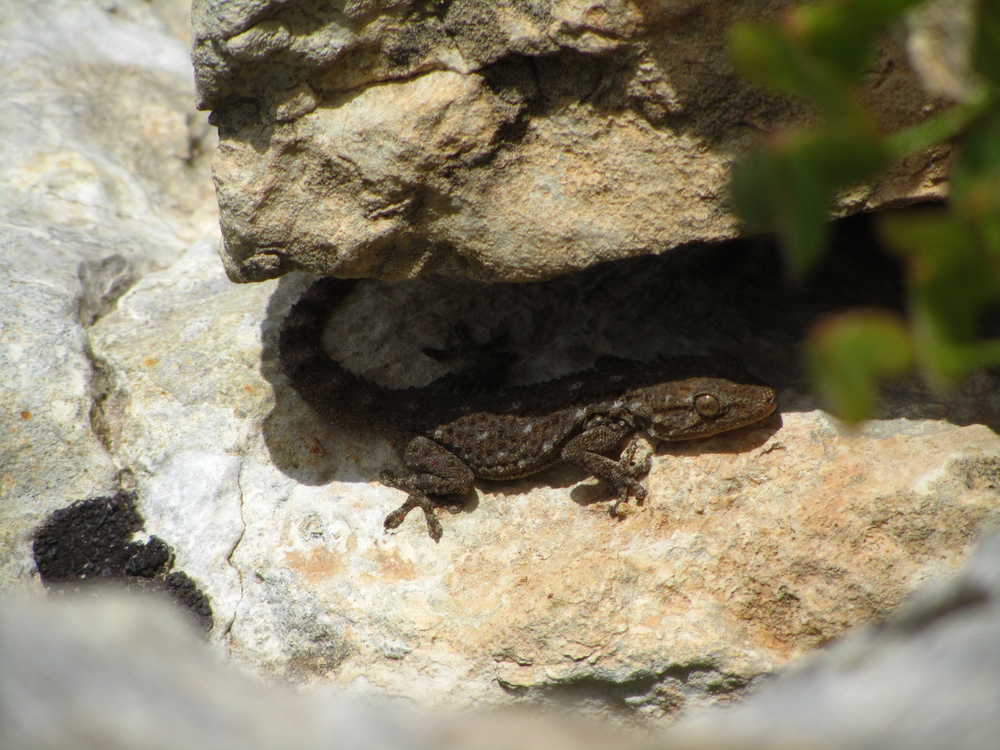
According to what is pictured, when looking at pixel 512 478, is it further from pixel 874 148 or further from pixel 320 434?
pixel 874 148

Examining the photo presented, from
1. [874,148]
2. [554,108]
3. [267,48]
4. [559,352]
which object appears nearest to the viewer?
[874,148]

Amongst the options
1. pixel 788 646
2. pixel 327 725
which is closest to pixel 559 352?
pixel 788 646

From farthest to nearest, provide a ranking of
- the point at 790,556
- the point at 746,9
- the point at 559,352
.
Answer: the point at 559,352
the point at 790,556
the point at 746,9

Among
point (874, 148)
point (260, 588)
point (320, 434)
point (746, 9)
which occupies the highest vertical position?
point (746, 9)

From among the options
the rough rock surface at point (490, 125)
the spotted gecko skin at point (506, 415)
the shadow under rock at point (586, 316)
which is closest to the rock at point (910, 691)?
the rough rock surface at point (490, 125)

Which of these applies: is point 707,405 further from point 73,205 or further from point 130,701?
point 73,205

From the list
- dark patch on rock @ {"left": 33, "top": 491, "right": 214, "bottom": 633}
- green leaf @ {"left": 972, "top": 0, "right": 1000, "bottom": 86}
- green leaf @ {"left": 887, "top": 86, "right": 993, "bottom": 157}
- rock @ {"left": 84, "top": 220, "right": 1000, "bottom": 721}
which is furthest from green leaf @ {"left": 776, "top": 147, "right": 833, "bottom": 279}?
dark patch on rock @ {"left": 33, "top": 491, "right": 214, "bottom": 633}

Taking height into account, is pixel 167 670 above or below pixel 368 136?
below

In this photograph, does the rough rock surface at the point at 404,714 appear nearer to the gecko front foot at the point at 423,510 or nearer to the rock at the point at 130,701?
the rock at the point at 130,701
